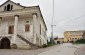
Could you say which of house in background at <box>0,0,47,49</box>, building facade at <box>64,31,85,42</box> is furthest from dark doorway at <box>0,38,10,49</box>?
building facade at <box>64,31,85,42</box>

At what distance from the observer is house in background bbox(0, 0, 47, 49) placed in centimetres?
3475

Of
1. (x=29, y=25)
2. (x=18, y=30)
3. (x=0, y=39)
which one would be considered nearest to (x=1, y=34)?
(x=0, y=39)

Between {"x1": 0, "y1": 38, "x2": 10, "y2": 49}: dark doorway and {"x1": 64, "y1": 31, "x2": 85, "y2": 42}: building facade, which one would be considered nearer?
{"x1": 0, "y1": 38, "x2": 10, "y2": 49}: dark doorway

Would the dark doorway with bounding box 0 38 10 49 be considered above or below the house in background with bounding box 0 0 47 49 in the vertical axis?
below

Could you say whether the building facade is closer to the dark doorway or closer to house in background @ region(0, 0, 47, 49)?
house in background @ region(0, 0, 47, 49)

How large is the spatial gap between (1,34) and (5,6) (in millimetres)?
7122

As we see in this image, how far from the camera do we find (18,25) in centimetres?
3916

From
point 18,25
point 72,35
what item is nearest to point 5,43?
point 18,25

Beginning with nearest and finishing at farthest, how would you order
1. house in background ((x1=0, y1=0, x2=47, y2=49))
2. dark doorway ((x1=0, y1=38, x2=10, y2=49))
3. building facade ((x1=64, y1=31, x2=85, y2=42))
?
1. house in background ((x1=0, y1=0, x2=47, y2=49))
2. dark doorway ((x1=0, y1=38, x2=10, y2=49))
3. building facade ((x1=64, y1=31, x2=85, y2=42))

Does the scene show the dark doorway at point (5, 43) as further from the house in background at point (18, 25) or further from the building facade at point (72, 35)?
the building facade at point (72, 35)

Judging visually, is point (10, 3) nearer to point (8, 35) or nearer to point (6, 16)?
point (6, 16)

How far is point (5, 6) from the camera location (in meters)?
40.2

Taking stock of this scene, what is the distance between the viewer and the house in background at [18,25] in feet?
114

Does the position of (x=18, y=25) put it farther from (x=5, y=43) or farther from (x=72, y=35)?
(x=72, y=35)
